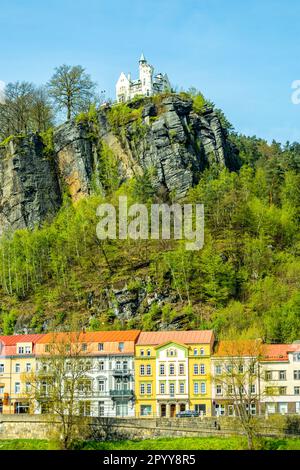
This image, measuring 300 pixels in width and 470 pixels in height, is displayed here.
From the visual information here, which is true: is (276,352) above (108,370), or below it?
above

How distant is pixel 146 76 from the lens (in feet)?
497

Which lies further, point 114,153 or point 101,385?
point 114,153

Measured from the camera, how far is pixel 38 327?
99812mm

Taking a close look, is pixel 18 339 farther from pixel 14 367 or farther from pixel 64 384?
pixel 64 384

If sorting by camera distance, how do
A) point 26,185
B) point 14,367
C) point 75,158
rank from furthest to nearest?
point 75,158, point 26,185, point 14,367

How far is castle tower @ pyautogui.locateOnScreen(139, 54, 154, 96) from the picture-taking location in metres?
150

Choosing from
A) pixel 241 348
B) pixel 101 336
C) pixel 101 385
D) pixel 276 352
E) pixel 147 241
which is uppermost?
pixel 147 241

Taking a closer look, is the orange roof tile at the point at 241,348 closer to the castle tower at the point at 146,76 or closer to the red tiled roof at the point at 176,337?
the red tiled roof at the point at 176,337

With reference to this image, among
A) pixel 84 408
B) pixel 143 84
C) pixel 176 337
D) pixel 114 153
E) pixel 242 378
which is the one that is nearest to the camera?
pixel 242 378

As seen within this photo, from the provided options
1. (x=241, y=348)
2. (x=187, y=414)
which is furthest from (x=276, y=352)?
(x=187, y=414)

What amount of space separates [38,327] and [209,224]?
1093 inches

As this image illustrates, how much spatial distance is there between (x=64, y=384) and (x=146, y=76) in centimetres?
8652
